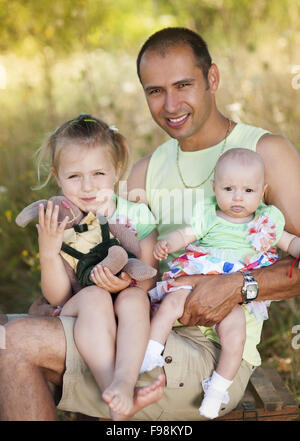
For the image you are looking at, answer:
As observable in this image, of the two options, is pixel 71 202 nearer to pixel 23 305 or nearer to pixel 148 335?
pixel 148 335

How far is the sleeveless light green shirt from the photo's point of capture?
2.81m

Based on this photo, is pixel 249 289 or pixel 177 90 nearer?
pixel 249 289

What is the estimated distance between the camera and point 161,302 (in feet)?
7.78

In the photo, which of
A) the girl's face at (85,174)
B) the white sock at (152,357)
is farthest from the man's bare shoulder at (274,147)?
the white sock at (152,357)

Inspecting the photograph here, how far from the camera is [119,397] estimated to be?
186cm

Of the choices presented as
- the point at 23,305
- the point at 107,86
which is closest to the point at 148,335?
the point at 23,305

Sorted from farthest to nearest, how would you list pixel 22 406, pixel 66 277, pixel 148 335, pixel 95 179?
pixel 95 179
pixel 66 277
pixel 148 335
pixel 22 406

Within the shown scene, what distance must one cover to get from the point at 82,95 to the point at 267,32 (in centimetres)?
302

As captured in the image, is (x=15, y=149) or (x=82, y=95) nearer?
(x=15, y=149)

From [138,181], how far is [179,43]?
815 mm

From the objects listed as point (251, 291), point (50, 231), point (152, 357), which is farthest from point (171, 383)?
point (50, 231)

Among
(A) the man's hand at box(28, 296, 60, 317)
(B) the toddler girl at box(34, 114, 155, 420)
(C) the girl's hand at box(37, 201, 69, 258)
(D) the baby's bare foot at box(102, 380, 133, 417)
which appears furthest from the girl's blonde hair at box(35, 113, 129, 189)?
(D) the baby's bare foot at box(102, 380, 133, 417)

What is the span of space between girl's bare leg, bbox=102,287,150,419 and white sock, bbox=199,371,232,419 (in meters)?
0.38

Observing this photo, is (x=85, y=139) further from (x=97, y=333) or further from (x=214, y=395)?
(x=214, y=395)
